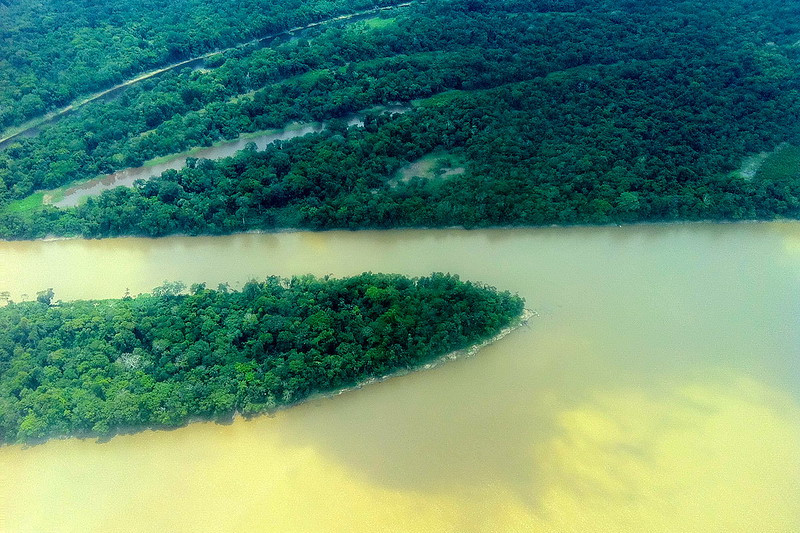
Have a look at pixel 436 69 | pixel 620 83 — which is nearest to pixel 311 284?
pixel 436 69

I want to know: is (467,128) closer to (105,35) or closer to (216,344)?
(216,344)

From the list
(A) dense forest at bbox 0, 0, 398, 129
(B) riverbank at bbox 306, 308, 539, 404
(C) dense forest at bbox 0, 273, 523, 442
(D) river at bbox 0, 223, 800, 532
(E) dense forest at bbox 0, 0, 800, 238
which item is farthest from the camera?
(A) dense forest at bbox 0, 0, 398, 129

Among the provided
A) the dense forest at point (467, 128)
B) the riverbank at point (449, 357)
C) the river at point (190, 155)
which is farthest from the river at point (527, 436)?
the river at point (190, 155)

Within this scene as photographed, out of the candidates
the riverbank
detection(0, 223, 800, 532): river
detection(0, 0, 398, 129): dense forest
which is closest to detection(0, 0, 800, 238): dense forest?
detection(0, 0, 398, 129): dense forest

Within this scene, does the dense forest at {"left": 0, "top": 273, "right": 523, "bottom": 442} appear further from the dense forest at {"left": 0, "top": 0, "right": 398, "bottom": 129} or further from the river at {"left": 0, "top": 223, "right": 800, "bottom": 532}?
the dense forest at {"left": 0, "top": 0, "right": 398, "bottom": 129}

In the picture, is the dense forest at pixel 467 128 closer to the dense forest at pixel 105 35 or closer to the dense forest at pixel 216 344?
the dense forest at pixel 105 35

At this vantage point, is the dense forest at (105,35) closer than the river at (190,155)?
No

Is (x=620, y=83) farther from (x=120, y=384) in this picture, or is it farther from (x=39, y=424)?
(x=39, y=424)
